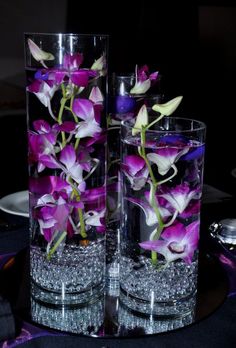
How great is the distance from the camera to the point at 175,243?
0.61 metres

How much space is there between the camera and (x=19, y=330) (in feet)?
1.93

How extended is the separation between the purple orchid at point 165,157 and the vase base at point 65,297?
0.18 metres

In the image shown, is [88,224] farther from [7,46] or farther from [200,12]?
[200,12]

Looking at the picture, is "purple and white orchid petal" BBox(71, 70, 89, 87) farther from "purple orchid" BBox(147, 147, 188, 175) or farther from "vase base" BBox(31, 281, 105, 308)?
"vase base" BBox(31, 281, 105, 308)

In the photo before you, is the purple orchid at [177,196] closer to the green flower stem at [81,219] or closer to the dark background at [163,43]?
the green flower stem at [81,219]

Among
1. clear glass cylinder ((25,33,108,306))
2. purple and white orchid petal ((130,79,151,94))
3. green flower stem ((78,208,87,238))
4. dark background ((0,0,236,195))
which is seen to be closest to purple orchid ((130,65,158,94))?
purple and white orchid petal ((130,79,151,94))

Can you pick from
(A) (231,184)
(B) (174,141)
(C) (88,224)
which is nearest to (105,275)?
(C) (88,224)

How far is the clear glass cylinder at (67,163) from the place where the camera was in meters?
0.64

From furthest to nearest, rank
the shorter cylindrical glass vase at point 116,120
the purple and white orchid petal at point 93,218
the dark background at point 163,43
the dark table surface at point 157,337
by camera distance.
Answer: the dark background at point 163,43
the shorter cylindrical glass vase at point 116,120
the purple and white orchid petal at point 93,218
the dark table surface at point 157,337

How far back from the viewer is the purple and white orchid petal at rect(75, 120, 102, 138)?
2.08ft

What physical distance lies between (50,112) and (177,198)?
18 cm

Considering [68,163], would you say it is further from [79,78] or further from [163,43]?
[163,43]

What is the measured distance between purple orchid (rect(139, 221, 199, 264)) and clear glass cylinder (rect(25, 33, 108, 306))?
0.08m

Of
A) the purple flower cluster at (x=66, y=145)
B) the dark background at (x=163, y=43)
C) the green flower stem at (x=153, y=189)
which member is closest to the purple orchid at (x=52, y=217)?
the purple flower cluster at (x=66, y=145)
